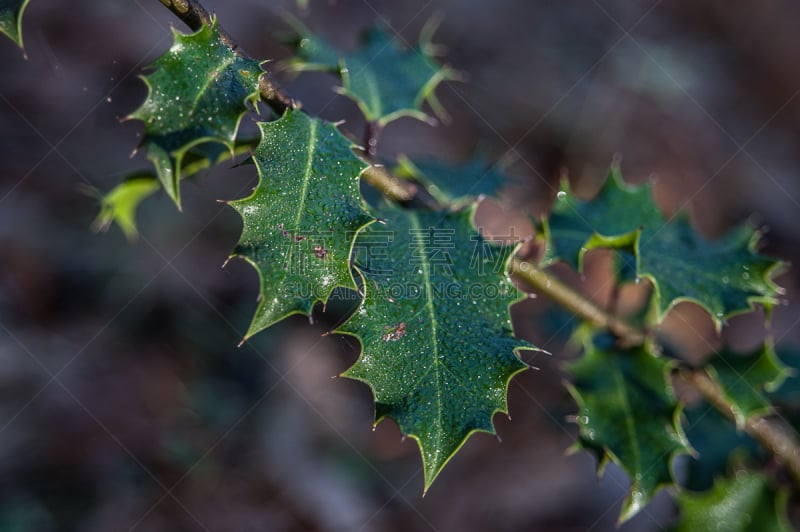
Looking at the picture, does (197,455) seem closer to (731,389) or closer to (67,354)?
(67,354)

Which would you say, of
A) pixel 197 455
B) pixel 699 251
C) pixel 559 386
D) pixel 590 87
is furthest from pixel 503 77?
pixel 197 455

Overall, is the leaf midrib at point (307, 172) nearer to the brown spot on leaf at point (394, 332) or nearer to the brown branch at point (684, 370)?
the brown spot on leaf at point (394, 332)

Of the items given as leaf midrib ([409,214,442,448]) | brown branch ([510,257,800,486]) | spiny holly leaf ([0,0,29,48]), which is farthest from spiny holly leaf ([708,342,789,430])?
spiny holly leaf ([0,0,29,48])

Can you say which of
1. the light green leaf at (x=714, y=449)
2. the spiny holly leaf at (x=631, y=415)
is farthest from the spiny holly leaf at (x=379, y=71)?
the light green leaf at (x=714, y=449)

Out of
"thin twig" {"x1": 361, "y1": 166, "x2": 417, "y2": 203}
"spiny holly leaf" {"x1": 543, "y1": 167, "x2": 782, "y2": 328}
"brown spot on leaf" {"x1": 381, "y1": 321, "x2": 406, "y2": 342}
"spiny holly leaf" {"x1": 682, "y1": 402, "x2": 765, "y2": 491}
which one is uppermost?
"spiny holly leaf" {"x1": 543, "y1": 167, "x2": 782, "y2": 328}

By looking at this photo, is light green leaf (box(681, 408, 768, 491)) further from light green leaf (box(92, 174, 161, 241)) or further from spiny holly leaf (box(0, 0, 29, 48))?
spiny holly leaf (box(0, 0, 29, 48))

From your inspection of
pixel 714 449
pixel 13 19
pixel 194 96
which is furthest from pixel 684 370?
pixel 13 19
